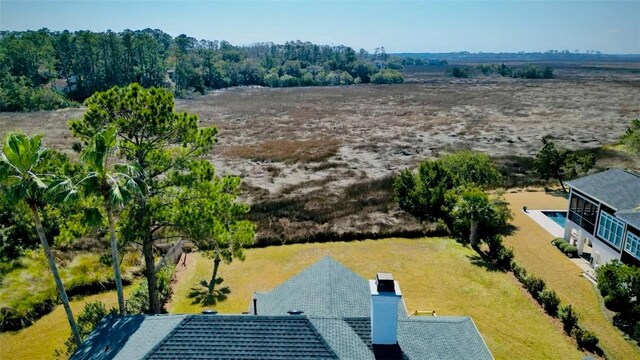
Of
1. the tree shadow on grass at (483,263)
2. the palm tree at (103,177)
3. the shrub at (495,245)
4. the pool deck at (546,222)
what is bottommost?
the tree shadow on grass at (483,263)

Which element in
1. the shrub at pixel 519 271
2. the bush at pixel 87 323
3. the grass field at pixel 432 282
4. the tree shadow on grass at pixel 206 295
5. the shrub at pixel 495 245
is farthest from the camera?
the shrub at pixel 495 245

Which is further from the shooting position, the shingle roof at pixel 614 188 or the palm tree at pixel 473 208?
the palm tree at pixel 473 208

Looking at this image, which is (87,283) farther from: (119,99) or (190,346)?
(190,346)

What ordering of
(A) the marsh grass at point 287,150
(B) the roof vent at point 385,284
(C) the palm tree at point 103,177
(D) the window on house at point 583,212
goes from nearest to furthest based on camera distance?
1. (B) the roof vent at point 385,284
2. (C) the palm tree at point 103,177
3. (D) the window on house at point 583,212
4. (A) the marsh grass at point 287,150

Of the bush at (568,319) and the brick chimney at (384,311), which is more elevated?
the brick chimney at (384,311)

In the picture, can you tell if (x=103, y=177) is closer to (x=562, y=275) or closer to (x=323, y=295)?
(x=323, y=295)

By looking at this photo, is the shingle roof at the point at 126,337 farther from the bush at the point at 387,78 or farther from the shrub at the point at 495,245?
the bush at the point at 387,78

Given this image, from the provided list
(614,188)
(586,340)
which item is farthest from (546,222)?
(586,340)

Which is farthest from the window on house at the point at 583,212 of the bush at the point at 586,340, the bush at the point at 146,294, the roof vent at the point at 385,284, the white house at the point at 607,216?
the bush at the point at 146,294
